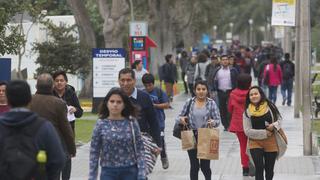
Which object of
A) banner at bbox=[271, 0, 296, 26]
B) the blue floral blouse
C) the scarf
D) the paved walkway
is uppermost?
banner at bbox=[271, 0, 296, 26]

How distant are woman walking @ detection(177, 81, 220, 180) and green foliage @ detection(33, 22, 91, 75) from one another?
20.4m

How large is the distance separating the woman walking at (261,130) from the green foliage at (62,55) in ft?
68.9

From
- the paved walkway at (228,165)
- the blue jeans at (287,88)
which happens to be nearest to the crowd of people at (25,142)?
the paved walkway at (228,165)

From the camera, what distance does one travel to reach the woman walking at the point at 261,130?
1159cm

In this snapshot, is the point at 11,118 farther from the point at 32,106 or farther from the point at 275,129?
the point at 275,129

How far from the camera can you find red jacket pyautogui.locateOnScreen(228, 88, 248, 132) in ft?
43.4

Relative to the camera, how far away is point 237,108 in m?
13.4

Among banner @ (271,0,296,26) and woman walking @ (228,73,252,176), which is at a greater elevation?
banner @ (271,0,296,26)

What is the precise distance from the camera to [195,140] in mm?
12055

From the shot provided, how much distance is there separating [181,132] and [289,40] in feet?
117

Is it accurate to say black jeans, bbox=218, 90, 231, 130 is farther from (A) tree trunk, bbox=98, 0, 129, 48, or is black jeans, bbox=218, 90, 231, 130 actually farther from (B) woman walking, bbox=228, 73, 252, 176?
(A) tree trunk, bbox=98, 0, 129, 48

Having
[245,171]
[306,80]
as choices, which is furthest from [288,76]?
[245,171]

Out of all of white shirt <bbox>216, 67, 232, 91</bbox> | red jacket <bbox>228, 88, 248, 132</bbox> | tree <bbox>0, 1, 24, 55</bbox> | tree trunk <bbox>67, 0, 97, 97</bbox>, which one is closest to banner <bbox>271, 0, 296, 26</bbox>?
white shirt <bbox>216, 67, 232, 91</bbox>

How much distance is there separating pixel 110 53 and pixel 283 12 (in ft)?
22.1
